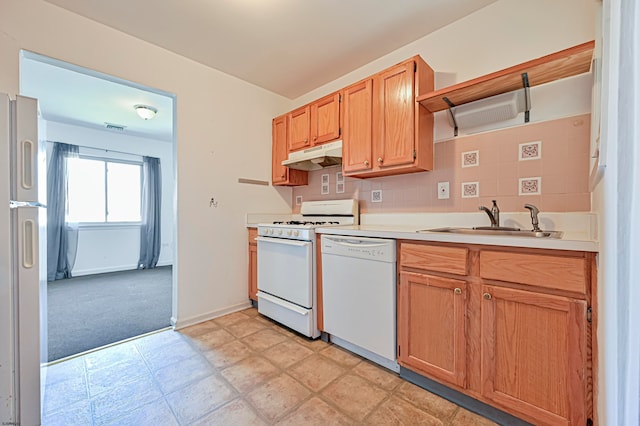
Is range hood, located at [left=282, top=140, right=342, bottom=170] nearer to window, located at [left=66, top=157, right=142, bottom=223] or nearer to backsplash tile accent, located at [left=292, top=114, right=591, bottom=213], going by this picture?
backsplash tile accent, located at [left=292, top=114, right=591, bottom=213]

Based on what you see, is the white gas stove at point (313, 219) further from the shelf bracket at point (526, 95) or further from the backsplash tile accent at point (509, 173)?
the shelf bracket at point (526, 95)

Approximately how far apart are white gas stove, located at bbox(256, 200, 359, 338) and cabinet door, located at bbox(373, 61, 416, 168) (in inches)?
26.0

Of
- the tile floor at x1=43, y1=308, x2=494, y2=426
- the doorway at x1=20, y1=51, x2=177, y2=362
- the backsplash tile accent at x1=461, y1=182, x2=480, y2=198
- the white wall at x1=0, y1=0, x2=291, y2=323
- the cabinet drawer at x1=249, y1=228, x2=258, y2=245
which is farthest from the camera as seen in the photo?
the cabinet drawer at x1=249, y1=228, x2=258, y2=245

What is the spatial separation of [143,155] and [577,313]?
6137 mm

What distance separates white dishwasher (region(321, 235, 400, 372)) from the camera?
1.66 meters

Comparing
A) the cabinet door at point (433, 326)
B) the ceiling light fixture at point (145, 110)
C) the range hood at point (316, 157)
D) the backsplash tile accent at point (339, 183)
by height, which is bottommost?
the cabinet door at point (433, 326)

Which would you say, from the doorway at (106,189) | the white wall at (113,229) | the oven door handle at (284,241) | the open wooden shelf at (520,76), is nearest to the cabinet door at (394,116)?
the open wooden shelf at (520,76)

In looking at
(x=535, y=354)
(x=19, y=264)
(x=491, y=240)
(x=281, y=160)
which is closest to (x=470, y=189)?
(x=491, y=240)

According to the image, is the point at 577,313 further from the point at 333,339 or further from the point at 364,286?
the point at 333,339

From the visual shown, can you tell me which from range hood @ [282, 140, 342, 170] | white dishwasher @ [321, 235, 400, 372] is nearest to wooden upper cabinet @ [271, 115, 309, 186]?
range hood @ [282, 140, 342, 170]

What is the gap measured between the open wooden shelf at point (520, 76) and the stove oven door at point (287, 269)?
1.47 metres

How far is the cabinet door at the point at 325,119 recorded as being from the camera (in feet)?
8.24

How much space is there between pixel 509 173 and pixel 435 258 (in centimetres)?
86

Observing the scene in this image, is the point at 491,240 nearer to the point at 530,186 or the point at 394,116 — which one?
the point at 530,186
